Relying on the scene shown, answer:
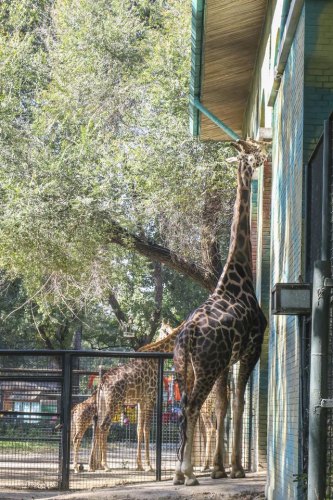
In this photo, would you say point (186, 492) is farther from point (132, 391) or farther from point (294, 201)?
point (294, 201)

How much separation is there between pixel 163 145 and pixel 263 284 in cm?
732

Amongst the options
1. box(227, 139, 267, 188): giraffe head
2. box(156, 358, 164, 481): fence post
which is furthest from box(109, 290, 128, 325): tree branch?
box(227, 139, 267, 188): giraffe head

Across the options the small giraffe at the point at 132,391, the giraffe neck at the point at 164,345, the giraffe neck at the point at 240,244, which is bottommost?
the small giraffe at the point at 132,391

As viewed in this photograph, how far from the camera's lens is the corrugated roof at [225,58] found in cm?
1495

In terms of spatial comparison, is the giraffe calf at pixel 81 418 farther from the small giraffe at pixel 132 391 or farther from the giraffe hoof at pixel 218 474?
the giraffe hoof at pixel 218 474

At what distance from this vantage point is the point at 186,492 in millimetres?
12219

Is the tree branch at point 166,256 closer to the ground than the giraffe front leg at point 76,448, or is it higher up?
higher up

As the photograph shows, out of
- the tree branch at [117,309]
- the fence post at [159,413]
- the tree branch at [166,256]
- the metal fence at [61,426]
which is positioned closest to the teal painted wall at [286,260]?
the fence post at [159,413]

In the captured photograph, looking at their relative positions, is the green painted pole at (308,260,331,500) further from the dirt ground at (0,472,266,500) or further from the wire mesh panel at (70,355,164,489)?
the wire mesh panel at (70,355,164,489)

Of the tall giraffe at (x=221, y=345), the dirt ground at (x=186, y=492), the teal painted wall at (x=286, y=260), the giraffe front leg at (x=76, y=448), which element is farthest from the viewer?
the giraffe front leg at (x=76, y=448)

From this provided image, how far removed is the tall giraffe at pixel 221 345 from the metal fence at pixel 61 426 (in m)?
1.82

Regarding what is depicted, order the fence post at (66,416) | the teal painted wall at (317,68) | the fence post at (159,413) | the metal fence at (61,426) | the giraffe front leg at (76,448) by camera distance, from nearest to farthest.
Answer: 1. the teal painted wall at (317,68)
2. the fence post at (66,416)
3. the metal fence at (61,426)
4. the fence post at (159,413)
5. the giraffe front leg at (76,448)

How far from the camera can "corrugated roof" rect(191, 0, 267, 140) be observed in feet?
49.1

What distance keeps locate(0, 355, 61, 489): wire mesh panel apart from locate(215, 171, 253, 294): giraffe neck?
3.11m
